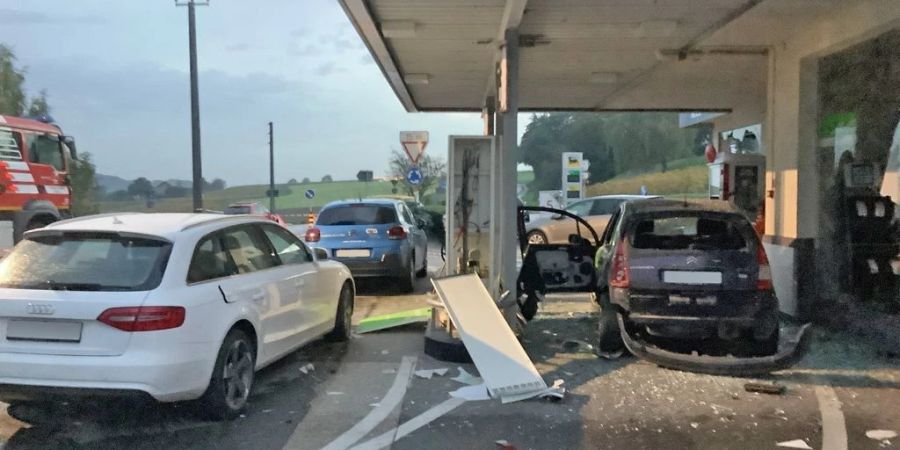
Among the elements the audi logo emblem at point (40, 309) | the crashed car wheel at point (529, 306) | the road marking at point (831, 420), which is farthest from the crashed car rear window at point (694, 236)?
the audi logo emblem at point (40, 309)

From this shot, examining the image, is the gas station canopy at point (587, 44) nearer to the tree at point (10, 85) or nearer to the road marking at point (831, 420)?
the road marking at point (831, 420)

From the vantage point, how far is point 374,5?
8.25 metres

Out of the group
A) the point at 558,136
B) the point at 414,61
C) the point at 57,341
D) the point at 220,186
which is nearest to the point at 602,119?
the point at 558,136

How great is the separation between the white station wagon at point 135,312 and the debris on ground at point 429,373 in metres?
1.48

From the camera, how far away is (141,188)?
27812 millimetres

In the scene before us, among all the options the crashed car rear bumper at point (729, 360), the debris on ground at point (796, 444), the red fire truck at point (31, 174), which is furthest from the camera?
the red fire truck at point (31, 174)

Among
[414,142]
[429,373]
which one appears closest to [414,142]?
[414,142]

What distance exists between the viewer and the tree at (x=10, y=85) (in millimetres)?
30875

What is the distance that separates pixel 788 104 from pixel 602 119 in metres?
46.9

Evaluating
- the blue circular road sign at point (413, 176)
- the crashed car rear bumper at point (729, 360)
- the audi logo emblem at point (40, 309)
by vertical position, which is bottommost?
the crashed car rear bumper at point (729, 360)

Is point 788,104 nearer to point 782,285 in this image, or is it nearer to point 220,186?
point 782,285

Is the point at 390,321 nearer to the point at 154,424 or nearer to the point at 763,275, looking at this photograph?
the point at 154,424

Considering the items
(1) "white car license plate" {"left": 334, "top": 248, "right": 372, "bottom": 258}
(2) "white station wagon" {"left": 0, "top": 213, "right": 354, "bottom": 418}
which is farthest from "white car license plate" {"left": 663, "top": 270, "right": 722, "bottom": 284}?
(1) "white car license plate" {"left": 334, "top": 248, "right": 372, "bottom": 258}

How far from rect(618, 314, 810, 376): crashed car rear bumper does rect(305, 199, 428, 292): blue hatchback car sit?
6.20 m
